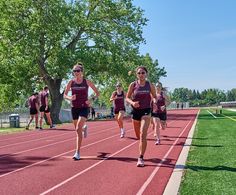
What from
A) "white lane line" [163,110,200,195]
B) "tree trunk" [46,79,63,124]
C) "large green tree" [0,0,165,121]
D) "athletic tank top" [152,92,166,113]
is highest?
"large green tree" [0,0,165,121]

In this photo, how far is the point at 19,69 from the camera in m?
36.2

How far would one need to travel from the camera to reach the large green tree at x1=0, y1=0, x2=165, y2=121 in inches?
1395

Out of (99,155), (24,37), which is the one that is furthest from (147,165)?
(24,37)

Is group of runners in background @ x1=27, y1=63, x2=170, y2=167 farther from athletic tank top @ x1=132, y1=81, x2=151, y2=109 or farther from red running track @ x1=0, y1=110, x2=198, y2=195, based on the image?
red running track @ x1=0, y1=110, x2=198, y2=195

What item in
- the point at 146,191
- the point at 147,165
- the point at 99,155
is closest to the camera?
the point at 146,191

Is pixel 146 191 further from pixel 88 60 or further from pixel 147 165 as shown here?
pixel 88 60

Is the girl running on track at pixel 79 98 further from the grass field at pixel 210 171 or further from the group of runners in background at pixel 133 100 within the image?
the grass field at pixel 210 171

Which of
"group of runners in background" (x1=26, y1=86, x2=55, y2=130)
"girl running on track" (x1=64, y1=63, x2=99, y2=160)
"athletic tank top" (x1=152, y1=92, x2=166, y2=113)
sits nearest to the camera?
"girl running on track" (x1=64, y1=63, x2=99, y2=160)

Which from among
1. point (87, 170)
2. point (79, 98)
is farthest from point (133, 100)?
point (87, 170)

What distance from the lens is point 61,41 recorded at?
38.3m

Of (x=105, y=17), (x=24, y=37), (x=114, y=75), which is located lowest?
(x=114, y=75)

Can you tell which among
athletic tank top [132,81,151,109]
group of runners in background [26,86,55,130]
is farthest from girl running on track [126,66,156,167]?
group of runners in background [26,86,55,130]

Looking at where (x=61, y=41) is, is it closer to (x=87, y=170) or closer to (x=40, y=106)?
(x=40, y=106)

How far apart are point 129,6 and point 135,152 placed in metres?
33.3
